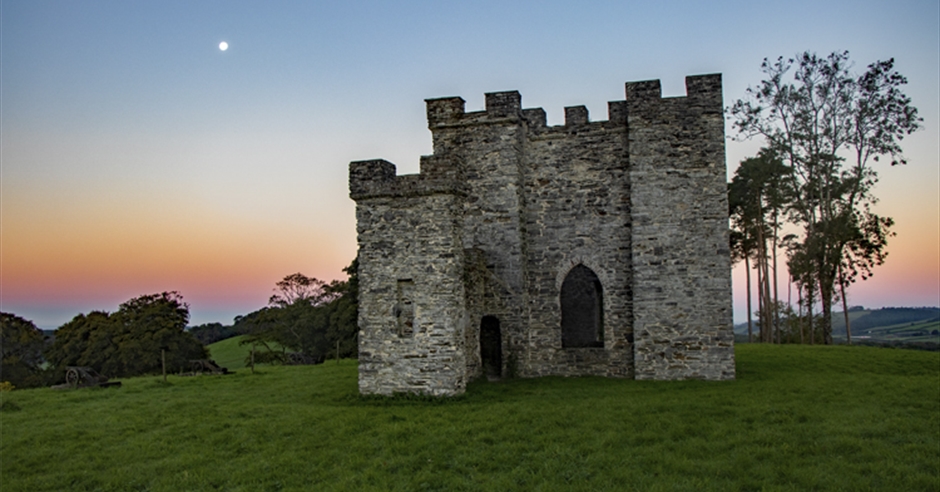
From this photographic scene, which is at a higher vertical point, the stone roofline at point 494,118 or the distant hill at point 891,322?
the stone roofline at point 494,118

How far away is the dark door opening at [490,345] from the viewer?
19734 millimetres

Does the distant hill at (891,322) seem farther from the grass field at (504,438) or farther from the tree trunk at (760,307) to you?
the grass field at (504,438)

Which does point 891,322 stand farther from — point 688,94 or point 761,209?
point 688,94

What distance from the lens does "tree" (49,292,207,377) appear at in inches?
1324

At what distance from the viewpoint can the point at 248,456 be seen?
1195cm

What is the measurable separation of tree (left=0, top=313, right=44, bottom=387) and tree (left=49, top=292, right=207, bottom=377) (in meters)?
1.59

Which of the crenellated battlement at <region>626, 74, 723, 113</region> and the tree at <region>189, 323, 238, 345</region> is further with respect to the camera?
the tree at <region>189, 323, 238, 345</region>

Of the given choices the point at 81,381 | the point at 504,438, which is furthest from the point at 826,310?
the point at 81,381

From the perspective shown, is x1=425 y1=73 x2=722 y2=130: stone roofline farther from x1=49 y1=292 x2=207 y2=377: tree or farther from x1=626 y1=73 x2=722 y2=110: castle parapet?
x1=49 y1=292 x2=207 y2=377: tree

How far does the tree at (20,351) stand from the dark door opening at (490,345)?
27.9 m

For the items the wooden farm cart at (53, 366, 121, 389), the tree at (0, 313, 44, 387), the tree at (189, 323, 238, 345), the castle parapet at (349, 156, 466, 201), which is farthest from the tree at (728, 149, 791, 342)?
the tree at (189, 323, 238, 345)

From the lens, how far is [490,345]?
2003 centimetres

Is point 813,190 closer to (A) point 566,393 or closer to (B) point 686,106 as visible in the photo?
(B) point 686,106

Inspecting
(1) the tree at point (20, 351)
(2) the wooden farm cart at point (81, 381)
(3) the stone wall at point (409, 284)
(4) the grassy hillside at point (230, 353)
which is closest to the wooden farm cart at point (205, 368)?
(2) the wooden farm cart at point (81, 381)
